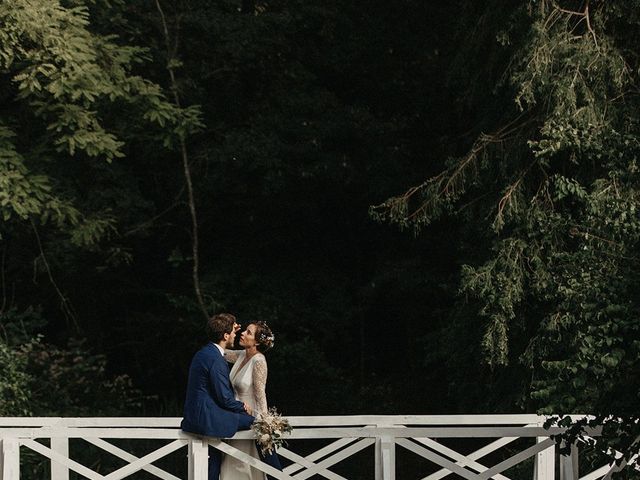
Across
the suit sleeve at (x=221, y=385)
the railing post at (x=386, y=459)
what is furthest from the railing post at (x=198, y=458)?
the railing post at (x=386, y=459)

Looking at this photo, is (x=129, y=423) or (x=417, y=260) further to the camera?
(x=417, y=260)

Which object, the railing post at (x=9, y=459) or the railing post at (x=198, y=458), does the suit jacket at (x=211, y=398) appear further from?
the railing post at (x=9, y=459)

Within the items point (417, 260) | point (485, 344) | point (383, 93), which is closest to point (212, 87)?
point (383, 93)

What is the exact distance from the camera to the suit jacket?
30.8ft

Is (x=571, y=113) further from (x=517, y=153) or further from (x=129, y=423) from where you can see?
(x=129, y=423)

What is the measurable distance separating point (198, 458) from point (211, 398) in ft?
1.60

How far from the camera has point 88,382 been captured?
18031 mm

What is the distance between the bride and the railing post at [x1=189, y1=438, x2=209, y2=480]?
17 centimetres

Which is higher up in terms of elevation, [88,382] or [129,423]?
[88,382]

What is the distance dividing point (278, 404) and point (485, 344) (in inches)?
247

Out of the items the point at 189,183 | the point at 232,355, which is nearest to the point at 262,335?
the point at 232,355

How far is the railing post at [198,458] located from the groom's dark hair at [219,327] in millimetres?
717

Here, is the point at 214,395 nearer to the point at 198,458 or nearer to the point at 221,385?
the point at 221,385

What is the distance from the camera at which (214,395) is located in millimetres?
9422
